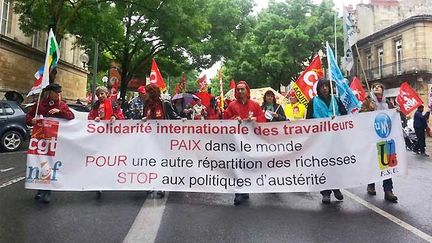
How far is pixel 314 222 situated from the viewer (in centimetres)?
528

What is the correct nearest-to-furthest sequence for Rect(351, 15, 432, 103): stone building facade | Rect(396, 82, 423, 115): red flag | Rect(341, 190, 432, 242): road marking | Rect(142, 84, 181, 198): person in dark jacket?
Rect(341, 190, 432, 242): road marking
Rect(142, 84, 181, 198): person in dark jacket
Rect(396, 82, 423, 115): red flag
Rect(351, 15, 432, 103): stone building facade

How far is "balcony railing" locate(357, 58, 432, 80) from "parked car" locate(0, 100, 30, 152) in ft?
87.4

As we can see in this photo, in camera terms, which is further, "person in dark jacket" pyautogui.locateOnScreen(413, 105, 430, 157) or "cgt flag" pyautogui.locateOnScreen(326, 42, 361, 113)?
"person in dark jacket" pyautogui.locateOnScreen(413, 105, 430, 157)

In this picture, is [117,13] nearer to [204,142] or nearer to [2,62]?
[2,62]

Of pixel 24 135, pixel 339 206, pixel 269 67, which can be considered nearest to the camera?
pixel 339 206

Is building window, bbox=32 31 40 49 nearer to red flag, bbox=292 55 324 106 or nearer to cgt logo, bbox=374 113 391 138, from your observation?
red flag, bbox=292 55 324 106

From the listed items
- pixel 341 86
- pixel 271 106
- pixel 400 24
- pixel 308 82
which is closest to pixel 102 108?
pixel 271 106

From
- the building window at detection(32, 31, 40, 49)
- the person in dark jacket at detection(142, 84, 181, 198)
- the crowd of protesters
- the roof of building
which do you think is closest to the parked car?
the crowd of protesters

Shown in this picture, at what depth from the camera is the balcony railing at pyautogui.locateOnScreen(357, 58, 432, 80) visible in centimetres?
3123

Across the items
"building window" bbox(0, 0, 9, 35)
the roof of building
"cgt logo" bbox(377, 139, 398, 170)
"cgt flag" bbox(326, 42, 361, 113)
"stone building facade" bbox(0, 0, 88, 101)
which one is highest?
the roof of building

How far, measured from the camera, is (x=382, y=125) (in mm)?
6629

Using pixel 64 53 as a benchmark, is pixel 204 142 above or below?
below

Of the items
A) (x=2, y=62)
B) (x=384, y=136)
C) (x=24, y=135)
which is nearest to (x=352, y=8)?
(x=2, y=62)

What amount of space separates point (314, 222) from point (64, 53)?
33027 mm
